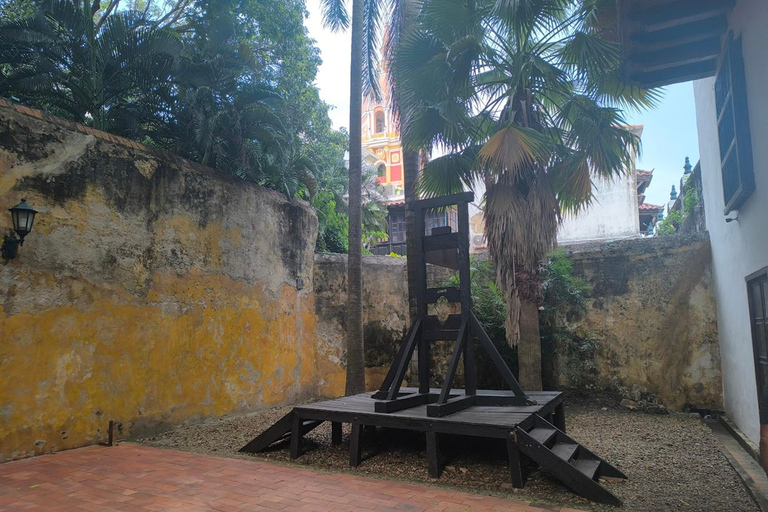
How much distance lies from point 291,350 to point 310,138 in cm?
701

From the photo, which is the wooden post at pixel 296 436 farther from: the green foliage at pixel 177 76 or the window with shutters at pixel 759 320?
the window with shutters at pixel 759 320

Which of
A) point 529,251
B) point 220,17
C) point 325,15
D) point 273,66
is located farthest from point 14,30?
point 529,251

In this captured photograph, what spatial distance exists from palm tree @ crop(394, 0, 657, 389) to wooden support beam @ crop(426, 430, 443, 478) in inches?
119

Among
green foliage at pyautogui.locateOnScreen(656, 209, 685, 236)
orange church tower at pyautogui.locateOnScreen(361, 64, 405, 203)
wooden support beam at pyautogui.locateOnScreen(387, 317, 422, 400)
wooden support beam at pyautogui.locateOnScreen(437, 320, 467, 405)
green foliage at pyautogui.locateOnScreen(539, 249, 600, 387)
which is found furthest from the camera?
orange church tower at pyautogui.locateOnScreen(361, 64, 405, 203)

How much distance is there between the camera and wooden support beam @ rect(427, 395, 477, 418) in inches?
190

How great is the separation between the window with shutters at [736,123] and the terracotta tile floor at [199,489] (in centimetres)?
333

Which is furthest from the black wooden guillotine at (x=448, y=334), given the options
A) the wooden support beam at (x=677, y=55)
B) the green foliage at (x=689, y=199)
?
the green foliage at (x=689, y=199)

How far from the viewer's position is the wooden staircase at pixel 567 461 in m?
3.89

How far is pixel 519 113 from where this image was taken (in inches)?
293

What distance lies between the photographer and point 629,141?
706cm

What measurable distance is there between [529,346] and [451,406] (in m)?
2.80

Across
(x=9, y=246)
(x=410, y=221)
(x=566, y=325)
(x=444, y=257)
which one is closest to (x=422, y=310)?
(x=444, y=257)

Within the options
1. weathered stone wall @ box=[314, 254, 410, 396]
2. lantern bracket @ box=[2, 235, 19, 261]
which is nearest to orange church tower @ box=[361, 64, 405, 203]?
weathered stone wall @ box=[314, 254, 410, 396]

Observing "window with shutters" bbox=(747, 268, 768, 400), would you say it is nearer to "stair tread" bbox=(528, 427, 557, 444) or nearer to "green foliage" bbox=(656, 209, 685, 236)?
"stair tread" bbox=(528, 427, 557, 444)
